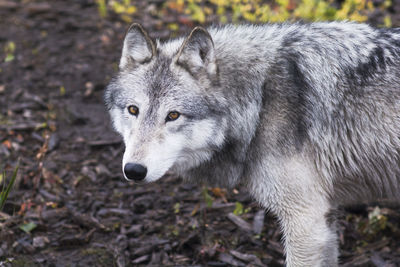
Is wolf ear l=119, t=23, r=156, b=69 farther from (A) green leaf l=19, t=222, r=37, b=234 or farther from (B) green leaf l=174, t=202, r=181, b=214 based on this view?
(A) green leaf l=19, t=222, r=37, b=234

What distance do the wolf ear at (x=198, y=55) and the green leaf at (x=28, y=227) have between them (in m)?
2.28

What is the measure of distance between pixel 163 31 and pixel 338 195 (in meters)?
4.77

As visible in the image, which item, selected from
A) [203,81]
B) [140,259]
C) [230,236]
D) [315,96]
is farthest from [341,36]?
[140,259]

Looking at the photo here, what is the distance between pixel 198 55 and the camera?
3664 mm

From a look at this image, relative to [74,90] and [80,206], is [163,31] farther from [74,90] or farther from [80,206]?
[80,206]

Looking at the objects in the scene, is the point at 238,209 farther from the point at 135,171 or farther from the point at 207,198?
the point at 135,171

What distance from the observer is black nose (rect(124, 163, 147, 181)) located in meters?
3.33

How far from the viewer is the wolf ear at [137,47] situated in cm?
379

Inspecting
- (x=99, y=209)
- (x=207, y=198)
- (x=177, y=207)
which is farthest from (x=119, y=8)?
(x=207, y=198)

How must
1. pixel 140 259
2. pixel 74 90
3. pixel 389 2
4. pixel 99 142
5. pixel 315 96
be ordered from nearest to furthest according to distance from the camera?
pixel 315 96 → pixel 140 259 → pixel 99 142 → pixel 74 90 → pixel 389 2

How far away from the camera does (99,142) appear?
5.99 meters

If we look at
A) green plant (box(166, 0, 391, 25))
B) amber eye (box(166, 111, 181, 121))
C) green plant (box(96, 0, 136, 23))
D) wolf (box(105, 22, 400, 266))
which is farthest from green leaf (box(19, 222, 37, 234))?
green plant (box(96, 0, 136, 23))

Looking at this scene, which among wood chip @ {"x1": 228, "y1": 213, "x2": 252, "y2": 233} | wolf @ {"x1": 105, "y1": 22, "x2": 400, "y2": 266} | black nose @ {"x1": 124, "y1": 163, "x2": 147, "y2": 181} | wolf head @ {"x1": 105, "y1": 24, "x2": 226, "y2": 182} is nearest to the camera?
black nose @ {"x1": 124, "y1": 163, "x2": 147, "y2": 181}

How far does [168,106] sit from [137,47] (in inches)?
25.6
